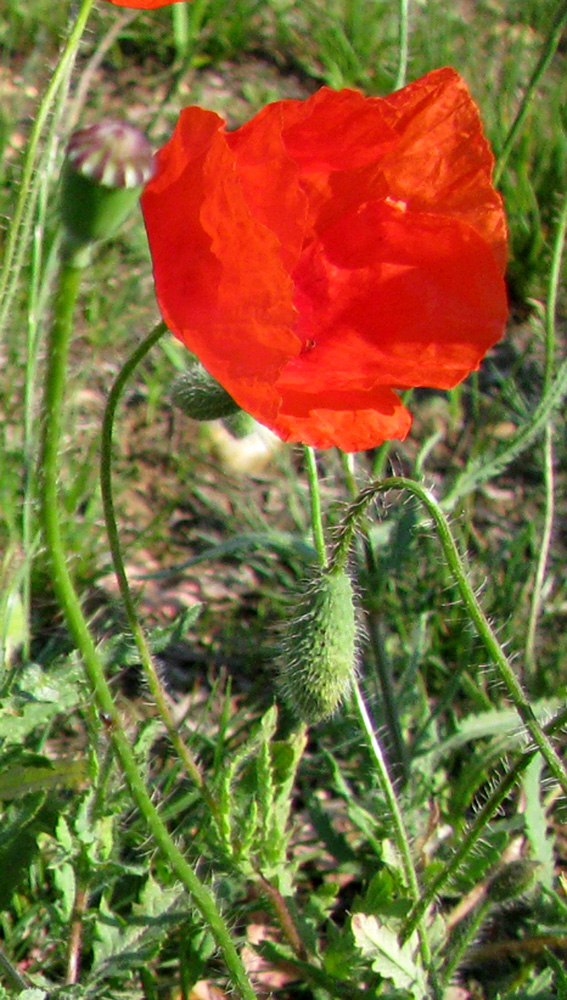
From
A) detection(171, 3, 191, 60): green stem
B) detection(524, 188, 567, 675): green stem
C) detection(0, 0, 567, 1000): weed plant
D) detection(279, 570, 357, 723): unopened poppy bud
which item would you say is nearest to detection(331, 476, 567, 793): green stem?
detection(0, 0, 567, 1000): weed plant

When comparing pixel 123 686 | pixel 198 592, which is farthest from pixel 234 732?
pixel 198 592

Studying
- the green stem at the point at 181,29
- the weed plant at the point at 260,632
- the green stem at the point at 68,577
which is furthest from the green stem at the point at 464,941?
the green stem at the point at 181,29

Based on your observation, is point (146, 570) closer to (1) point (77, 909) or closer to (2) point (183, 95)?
(1) point (77, 909)

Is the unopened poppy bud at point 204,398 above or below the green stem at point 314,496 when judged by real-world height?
above

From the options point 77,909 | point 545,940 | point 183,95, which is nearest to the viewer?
point 77,909

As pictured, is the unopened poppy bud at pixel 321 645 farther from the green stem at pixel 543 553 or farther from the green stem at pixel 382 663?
the green stem at pixel 543 553

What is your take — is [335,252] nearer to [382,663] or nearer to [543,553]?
[382,663]

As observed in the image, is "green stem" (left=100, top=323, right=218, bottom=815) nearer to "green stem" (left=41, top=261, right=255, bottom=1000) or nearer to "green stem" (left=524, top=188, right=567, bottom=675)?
"green stem" (left=41, top=261, right=255, bottom=1000)

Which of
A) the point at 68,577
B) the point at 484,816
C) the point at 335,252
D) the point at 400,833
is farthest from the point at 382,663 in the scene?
the point at 68,577
